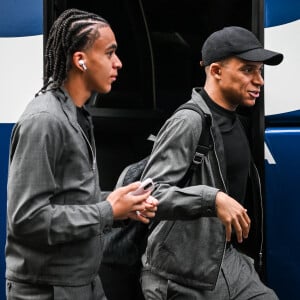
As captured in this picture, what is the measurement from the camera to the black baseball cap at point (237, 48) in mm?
2434

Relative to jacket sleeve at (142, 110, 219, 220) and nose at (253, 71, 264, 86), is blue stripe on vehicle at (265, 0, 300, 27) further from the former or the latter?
jacket sleeve at (142, 110, 219, 220)

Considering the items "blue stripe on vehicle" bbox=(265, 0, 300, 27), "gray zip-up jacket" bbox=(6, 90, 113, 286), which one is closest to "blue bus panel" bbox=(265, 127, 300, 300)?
"blue stripe on vehicle" bbox=(265, 0, 300, 27)

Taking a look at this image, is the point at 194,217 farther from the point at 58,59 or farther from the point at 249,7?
the point at 249,7

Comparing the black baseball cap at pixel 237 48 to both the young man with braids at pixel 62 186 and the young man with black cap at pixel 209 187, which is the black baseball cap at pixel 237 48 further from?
the young man with braids at pixel 62 186

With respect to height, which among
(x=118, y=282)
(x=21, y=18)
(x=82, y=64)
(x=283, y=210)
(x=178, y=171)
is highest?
(x=21, y=18)

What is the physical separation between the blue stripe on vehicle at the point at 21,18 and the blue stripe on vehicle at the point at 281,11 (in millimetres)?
1016

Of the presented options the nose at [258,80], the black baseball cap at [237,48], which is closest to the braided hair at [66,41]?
the black baseball cap at [237,48]

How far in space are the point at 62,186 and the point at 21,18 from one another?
1256 millimetres

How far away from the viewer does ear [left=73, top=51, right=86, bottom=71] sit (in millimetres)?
1967

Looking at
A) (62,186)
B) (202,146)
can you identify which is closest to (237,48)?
(202,146)

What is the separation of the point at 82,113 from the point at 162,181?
16.0 inches

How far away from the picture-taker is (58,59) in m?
1.98

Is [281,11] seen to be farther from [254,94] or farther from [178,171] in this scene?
[178,171]

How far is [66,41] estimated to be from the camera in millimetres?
1977
